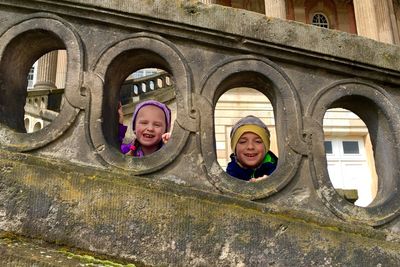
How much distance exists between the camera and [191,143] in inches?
124

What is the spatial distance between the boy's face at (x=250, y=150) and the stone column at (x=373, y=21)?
61.3 ft

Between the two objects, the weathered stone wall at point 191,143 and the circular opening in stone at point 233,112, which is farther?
the circular opening in stone at point 233,112

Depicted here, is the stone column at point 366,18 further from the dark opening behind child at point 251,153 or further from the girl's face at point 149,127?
the girl's face at point 149,127

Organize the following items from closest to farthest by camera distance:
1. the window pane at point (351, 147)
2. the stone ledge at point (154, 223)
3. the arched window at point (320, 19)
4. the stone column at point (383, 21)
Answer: the stone ledge at point (154, 223) < the window pane at point (351, 147) < the stone column at point (383, 21) < the arched window at point (320, 19)

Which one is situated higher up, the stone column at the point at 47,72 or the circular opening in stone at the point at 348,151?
the stone column at the point at 47,72

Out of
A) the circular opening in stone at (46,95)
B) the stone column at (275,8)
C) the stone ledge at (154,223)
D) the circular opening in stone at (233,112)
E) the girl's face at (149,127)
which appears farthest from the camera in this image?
the stone column at (275,8)

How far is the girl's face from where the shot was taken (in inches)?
145

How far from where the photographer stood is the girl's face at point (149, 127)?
369cm

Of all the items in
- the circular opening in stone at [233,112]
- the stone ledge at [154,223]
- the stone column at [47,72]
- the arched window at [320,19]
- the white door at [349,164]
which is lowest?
the stone ledge at [154,223]

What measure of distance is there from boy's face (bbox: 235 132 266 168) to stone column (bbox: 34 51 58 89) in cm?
1766

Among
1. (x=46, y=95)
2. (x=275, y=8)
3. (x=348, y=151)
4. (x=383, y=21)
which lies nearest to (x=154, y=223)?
(x=46, y=95)

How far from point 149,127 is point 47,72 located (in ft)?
59.4

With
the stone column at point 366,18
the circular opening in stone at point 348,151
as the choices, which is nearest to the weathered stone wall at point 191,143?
the circular opening in stone at point 348,151

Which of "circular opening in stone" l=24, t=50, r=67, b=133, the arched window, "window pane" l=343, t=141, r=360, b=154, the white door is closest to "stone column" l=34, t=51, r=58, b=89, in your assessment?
"circular opening in stone" l=24, t=50, r=67, b=133
